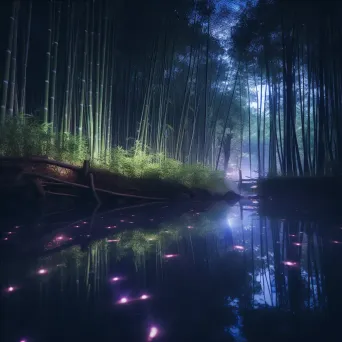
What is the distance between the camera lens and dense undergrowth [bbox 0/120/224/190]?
12.0 ft

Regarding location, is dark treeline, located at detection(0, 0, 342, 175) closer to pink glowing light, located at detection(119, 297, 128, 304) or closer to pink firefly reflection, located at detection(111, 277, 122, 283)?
pink firefly reflection, located at detection(111, 277, 122, 283)

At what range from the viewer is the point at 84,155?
191 inches

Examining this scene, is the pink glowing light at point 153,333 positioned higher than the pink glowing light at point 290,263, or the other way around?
the pink glowing light at point 290,263

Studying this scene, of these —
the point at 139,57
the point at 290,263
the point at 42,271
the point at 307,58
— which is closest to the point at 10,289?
the point at 42,271

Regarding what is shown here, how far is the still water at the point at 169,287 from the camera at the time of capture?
0.84 meters

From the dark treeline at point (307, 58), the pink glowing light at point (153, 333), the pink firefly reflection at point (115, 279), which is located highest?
the dark treeline at point (307, 58)

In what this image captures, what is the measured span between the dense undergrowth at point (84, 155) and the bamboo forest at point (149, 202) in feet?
0.10

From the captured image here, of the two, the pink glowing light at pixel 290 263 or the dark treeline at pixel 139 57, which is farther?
the dark treeline at pixel 139 57

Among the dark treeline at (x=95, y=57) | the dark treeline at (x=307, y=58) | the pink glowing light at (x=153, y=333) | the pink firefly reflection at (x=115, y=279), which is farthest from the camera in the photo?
the dark treeline at (x=307, y=58)

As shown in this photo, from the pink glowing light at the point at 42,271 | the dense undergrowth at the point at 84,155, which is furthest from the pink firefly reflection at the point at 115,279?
the dense undergrowth at the point at 84,155

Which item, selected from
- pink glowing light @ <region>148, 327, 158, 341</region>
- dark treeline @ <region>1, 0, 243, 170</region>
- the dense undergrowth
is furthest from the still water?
dark treeline @ <region>1, 0, 243, 170</region>

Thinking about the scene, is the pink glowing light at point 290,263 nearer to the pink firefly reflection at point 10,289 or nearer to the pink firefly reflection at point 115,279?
the pink firefly reflection at point 115,279

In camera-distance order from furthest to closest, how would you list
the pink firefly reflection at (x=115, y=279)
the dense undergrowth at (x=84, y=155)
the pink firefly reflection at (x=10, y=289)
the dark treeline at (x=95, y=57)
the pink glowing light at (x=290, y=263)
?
the dark treeline at (x=95, y=57) < the dense undergrowth at (x=84, y=155) < the pink glowing light at (x=290, y=263) < the pink firefly reflection at (x=115, y=279) < the pink firefly reflection at (x=10, y=289)

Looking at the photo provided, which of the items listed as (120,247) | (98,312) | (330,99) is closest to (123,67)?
(330,99)
